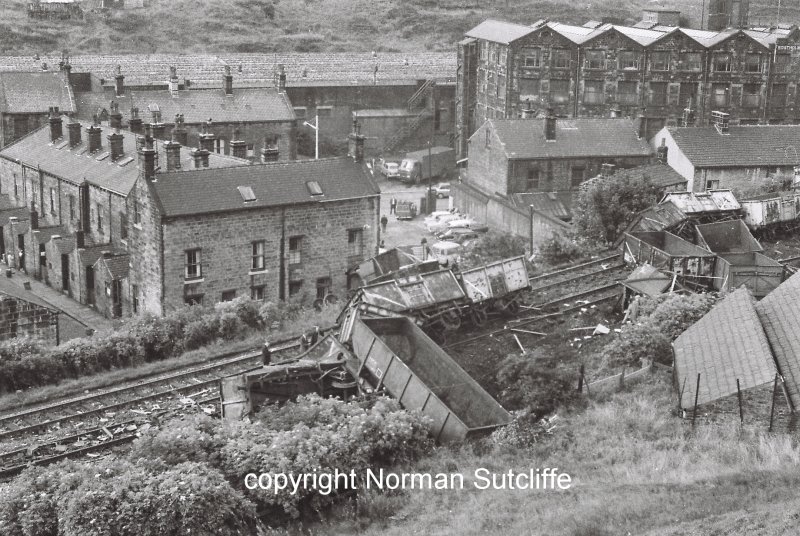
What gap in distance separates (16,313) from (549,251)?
18.7 meters

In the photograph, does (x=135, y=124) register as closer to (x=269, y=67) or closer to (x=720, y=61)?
(x=269, y=67)

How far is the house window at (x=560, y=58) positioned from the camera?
64938 millimetres

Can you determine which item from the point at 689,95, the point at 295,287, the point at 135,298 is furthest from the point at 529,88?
the point at 135,298

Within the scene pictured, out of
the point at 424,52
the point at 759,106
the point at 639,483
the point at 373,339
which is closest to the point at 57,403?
the point at 373,339

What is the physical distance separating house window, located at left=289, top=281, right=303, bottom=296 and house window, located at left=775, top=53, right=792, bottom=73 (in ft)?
127

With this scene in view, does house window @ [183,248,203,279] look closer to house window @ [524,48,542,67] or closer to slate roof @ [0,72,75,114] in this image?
slate roof @ [0,72,75,114]

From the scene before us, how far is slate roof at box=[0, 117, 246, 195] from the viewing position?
43125 mm

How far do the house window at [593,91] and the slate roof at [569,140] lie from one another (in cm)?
1001

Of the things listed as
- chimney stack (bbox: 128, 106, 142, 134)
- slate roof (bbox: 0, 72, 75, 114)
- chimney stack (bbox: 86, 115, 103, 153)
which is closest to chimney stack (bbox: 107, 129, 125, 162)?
chimney stack (bbox: 86, 115, 103, 153)

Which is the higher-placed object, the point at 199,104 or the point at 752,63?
the point at 752,63

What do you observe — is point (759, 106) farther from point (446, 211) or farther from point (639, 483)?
point (639, 483)

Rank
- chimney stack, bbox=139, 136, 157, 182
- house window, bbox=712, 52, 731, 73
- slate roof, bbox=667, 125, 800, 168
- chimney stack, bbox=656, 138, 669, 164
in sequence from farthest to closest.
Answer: house window, bbox=712, 52, 731, 73 → chimney stack, bbox=656, 138, 669, 164 → slate roof, bbox=667, 125, 800, 168 → chimney stack, bbox=139, 136, 157, 182

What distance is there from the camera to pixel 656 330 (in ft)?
84.1

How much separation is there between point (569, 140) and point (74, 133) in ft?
78.4
